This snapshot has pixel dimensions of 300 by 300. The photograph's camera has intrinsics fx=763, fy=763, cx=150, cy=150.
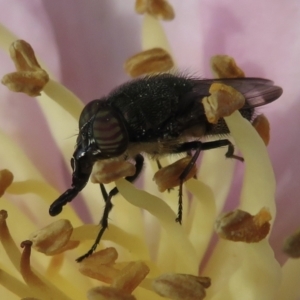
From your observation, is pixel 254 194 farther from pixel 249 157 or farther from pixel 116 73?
pixel 116 73

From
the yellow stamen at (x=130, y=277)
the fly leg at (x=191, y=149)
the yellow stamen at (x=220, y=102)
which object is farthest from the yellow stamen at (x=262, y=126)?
the yellow stamen at (x=130, y=277)

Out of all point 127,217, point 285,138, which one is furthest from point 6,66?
point 285,138

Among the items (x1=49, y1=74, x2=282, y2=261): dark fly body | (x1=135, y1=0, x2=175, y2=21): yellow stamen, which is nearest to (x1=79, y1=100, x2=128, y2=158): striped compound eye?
(x1=49, y1=74, x2=282, y2=261): dark fly body

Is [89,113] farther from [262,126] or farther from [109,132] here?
[262,126]

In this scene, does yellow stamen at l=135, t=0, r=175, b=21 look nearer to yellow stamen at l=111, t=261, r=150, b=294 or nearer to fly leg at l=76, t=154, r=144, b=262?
fly leg at l=76, t=154, r=144, b=262

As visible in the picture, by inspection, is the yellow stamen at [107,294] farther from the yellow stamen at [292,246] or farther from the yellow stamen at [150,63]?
the yellow stamen at [150,63]

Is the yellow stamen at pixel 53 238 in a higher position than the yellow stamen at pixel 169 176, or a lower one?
lower

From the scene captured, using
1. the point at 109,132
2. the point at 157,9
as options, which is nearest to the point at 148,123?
the point at 109,132
